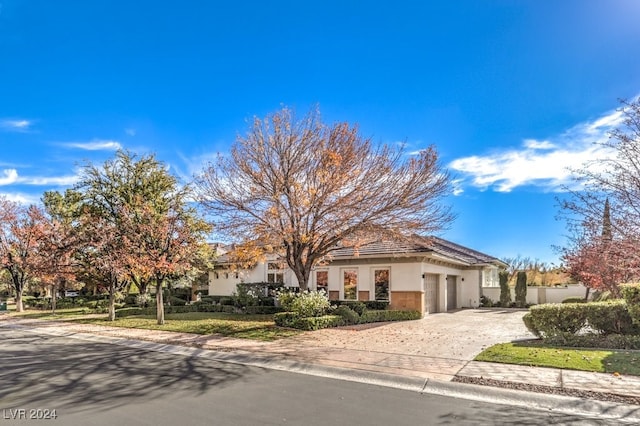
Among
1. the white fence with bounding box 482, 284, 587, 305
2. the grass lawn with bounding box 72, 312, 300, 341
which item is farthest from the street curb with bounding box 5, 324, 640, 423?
the white fence with bounding box 482, 284, 587, 305

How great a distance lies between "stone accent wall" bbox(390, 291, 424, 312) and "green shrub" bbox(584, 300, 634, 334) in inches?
392

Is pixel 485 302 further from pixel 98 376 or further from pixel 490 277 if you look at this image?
pixel 98 376

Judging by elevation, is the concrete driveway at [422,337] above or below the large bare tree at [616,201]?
below

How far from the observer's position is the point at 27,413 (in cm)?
579

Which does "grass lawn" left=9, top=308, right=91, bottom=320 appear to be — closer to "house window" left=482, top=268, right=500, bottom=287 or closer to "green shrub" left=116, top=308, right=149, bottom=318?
"green shrub" left=116, top=308, right=149, bottom=318

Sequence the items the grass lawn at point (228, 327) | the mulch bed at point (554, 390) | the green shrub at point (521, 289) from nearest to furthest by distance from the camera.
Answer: the mulch bed at point (554, 390)
the grass lawn at point (228, 327)
the green shrub at point (521, 289)

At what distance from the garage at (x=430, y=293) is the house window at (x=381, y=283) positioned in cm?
235

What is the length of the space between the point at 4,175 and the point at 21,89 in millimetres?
12093

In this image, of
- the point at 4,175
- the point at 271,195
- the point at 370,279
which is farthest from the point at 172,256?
the point at 4,175

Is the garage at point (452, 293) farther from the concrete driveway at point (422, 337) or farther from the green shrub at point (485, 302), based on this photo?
the concrete driveway at point (422, 337)

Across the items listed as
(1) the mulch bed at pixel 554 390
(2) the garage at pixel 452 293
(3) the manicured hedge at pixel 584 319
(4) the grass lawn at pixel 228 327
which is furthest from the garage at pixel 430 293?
(1) the mulch bed at pixel 554 390

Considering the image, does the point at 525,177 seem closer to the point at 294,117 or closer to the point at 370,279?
the point at 370,279

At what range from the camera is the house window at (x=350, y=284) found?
74.2ft

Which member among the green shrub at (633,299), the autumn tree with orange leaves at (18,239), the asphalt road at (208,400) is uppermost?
the autumn tree with orange leaves at (18,239)
